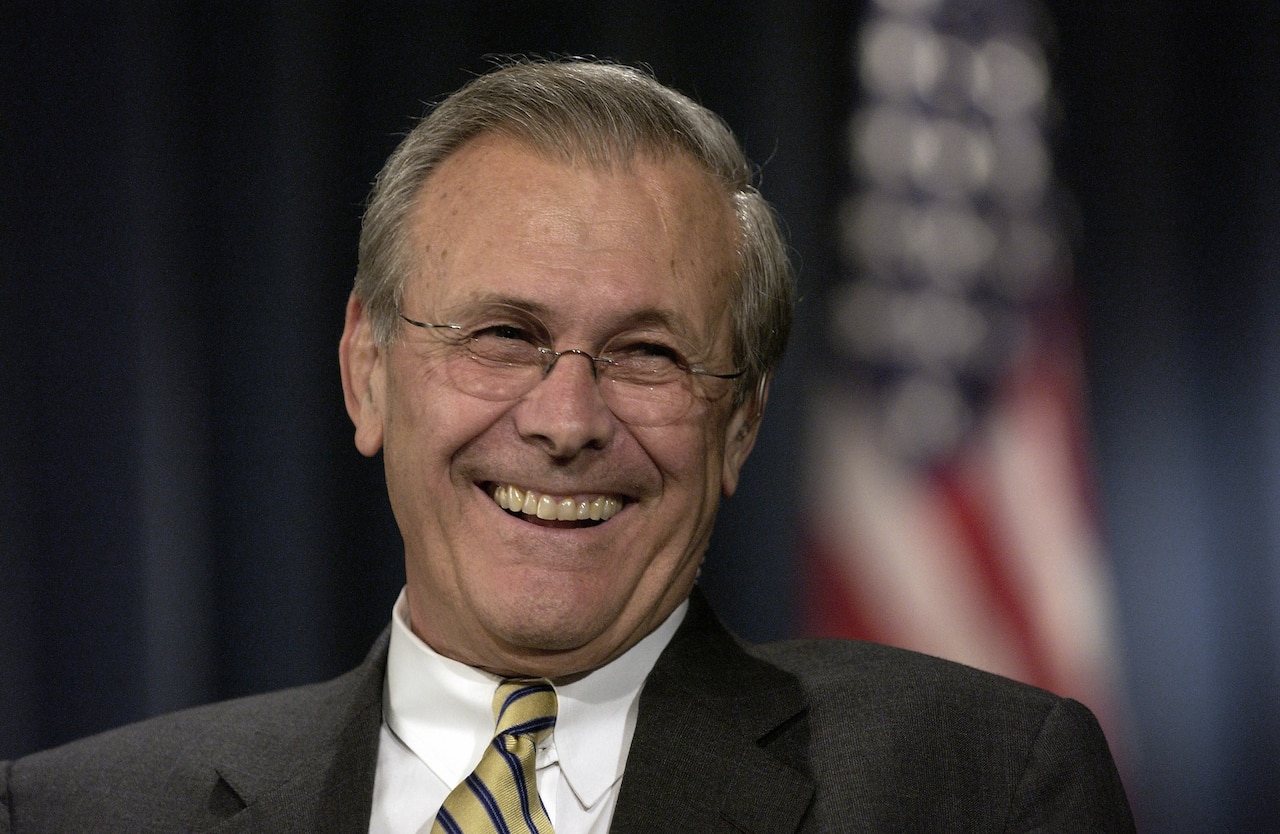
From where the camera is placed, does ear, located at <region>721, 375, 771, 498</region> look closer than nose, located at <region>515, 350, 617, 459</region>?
No

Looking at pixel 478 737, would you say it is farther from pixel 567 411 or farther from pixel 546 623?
pixel 567 411

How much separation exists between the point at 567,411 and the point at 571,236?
21 centimetres

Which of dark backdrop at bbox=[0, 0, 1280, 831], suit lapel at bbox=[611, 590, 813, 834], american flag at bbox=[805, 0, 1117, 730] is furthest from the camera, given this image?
american flag at bbox=[805, 0, 1117, 730]

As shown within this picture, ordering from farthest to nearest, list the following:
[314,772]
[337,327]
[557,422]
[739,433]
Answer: [337,327] < [739,433] < [314,772] < [557,422]

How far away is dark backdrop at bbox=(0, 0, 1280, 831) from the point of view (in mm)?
2525

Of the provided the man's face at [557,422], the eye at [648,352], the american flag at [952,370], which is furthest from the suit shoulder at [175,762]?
the american flag at [952,370]

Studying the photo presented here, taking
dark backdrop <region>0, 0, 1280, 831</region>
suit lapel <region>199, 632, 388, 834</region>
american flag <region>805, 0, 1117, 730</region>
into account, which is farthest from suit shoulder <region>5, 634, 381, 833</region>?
american flag <region>805, 0, 1117, 730</region>

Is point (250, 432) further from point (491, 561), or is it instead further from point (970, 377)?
point (970, 377)

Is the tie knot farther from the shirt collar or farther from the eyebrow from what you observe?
the eyebrow

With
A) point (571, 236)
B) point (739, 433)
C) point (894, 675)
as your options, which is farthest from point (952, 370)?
point (571, 236)

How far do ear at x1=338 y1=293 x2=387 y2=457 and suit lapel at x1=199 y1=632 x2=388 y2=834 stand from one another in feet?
0.97

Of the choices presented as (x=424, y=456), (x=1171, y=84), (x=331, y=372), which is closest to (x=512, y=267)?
(x=424, y=456)

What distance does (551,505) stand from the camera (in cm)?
161

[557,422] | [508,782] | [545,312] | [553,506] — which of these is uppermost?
[545,312]
